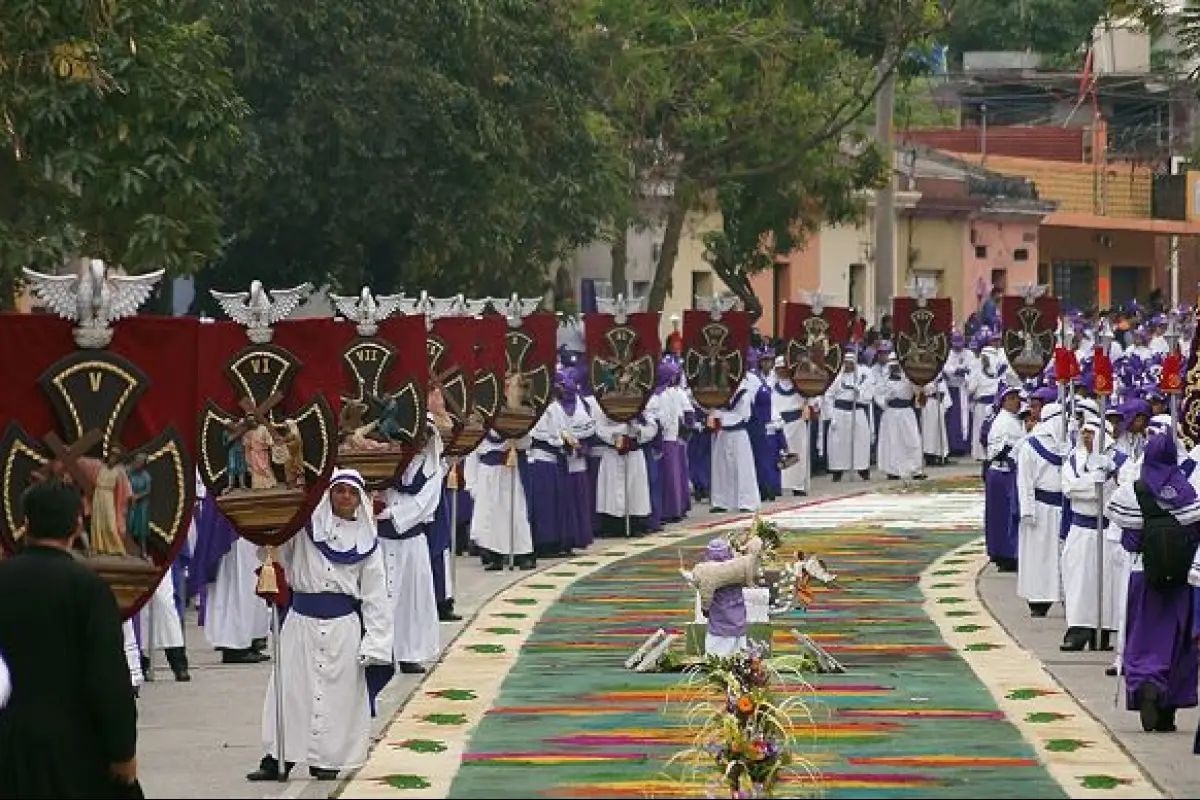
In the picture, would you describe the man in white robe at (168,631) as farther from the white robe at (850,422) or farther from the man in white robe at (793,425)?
the white robe at (850,422)

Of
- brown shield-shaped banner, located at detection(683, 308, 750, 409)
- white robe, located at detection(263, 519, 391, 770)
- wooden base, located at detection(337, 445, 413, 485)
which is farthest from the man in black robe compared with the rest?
brown shield-shaped banner, located at detection(683, 308, 750, 409)

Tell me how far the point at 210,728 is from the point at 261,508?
8.55 ft

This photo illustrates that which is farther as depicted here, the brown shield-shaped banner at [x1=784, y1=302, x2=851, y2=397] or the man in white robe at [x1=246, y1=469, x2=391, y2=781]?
the brown shield-shaped banner at [x1=784, y1=302, x2=851, y2=397]

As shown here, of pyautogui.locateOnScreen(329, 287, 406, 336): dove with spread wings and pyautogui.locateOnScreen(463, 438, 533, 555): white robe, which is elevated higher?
pyautogui.locateOnScreen(329, 287, 406, 336): dove with spread wings

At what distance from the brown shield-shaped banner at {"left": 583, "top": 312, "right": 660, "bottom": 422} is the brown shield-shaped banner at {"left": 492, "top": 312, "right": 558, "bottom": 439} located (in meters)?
2.85

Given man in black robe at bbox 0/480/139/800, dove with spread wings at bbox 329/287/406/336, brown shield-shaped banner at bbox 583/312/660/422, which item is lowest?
man in black robe at bbox 0/480/139/800

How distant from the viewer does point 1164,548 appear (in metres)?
19.0

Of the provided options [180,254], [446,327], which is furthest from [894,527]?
[180,254]

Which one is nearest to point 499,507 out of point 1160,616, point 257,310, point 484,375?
point 484,375

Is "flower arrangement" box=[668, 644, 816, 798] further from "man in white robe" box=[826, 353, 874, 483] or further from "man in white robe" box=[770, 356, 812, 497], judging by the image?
"man in white robe" box=[826, 353, 874, 483]

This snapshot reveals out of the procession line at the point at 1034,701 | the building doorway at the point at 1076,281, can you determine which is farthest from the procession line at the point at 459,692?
the building doorway at the point at 1076,281

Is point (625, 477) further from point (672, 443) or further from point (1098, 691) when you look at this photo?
point (1098, 691)

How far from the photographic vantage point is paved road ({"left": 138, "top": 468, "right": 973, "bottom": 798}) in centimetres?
1712

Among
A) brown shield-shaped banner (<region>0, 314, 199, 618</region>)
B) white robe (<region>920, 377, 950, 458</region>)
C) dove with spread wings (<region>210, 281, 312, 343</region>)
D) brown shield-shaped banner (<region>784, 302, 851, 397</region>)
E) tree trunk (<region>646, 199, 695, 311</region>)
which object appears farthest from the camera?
white robe (<region>920, 377, 950, 458</region>)
